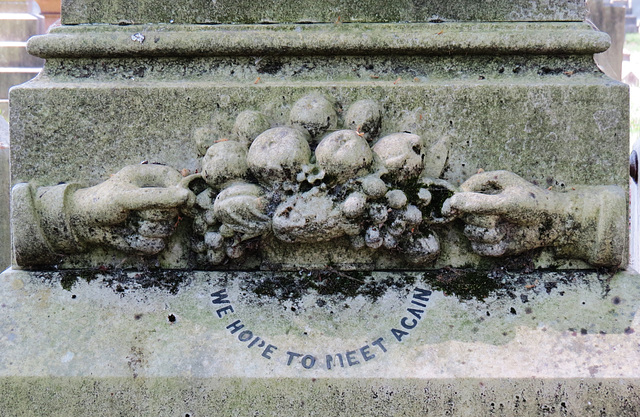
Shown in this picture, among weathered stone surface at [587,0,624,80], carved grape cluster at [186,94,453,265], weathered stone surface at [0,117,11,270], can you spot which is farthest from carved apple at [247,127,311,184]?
weathered stone surface at [587,0,624,80]

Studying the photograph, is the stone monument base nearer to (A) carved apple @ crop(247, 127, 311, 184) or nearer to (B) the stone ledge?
(A) carved apple @ crop(247, 127, 311, 184)

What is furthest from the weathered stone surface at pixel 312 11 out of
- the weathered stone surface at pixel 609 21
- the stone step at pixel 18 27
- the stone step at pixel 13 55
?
the stone step at pixel 18 27

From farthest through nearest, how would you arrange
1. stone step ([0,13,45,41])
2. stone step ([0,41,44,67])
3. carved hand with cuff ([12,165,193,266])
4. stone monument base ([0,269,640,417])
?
stone step ([0,13,45,41]) < stone step ([0,41,44,67]) < carved hand with cuff ([12,165,193,266]) < stone monument base ([0,269,640,417])

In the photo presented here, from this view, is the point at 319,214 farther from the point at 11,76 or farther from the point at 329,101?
the point at 11,76

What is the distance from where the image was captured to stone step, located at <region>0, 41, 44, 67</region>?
31.9 ft

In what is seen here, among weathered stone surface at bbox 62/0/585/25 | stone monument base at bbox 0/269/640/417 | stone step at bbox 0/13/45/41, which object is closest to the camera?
stone monument base at bbox 0/269/640/417

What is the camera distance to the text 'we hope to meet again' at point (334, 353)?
220 cm

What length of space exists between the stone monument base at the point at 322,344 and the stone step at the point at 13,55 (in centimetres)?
858

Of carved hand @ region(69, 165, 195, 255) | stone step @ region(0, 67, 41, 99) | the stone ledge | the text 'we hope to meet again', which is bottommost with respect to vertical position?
the text 'we hope to meet again'

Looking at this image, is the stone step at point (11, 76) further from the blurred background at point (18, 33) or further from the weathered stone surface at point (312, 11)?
the weathered stone surface at point (312, 11)

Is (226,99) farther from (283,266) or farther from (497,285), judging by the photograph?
(497,285)

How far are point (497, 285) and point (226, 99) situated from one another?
4.56 feet

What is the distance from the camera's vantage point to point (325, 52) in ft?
8.57

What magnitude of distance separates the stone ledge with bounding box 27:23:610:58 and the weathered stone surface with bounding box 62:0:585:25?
45 millimetres
